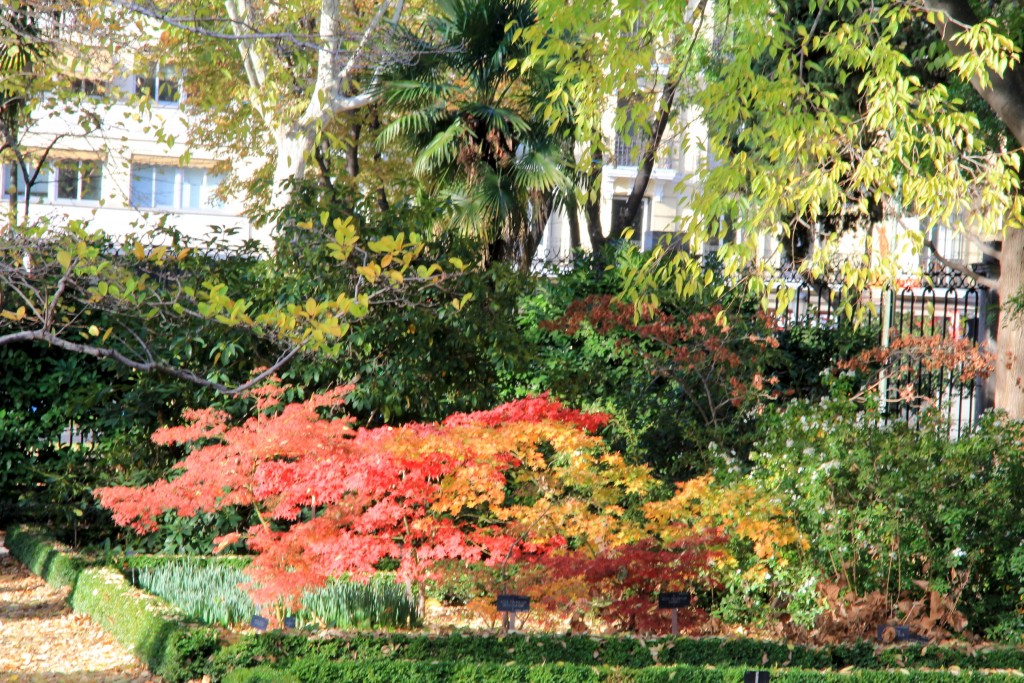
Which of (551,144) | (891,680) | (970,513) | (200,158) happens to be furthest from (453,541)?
(200,158)

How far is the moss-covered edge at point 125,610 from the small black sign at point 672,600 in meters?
2.64

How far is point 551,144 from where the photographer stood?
13328 mm

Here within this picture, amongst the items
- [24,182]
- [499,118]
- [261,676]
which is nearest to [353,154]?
[499,118]

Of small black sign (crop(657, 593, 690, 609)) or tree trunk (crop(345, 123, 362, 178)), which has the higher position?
tree trunk (crop(345, 123, 362, 178))

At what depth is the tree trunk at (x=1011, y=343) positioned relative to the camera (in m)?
10.2

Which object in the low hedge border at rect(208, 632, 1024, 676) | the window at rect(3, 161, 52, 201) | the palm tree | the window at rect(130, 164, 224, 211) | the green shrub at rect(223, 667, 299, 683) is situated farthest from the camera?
the window at rect(130, 164, 224, 211)

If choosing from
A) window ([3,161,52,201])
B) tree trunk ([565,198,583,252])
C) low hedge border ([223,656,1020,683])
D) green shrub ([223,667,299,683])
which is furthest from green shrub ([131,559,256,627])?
tree trunk ([565,198,583,252])

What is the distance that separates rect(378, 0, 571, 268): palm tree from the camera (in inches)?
507

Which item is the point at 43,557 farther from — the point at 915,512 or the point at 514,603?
the point at 915,512

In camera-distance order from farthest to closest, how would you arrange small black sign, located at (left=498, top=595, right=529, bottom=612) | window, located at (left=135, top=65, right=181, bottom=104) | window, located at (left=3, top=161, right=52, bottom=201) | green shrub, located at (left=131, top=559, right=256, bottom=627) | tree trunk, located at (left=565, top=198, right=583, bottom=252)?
tree trunk, located at (left=565, top=198, right=583, bottom=252) → window, located at (left=135, top=65, right=181, bottom=104) → window, located at (left=3, top=161, right=52, bottom=201) → green shrub, located at (left=131, top=559, right=256, bottom=627) → small black sign, located at (left=498, top=595, right=529, bottom=612)

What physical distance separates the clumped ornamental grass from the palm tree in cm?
682

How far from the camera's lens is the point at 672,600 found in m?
6.13

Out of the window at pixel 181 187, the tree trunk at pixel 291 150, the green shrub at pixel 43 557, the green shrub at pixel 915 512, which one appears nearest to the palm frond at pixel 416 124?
the tree trunk at pixel 291 150

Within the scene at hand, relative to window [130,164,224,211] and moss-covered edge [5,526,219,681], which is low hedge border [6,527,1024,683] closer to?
moss-covered edge [5,526,219,681]
